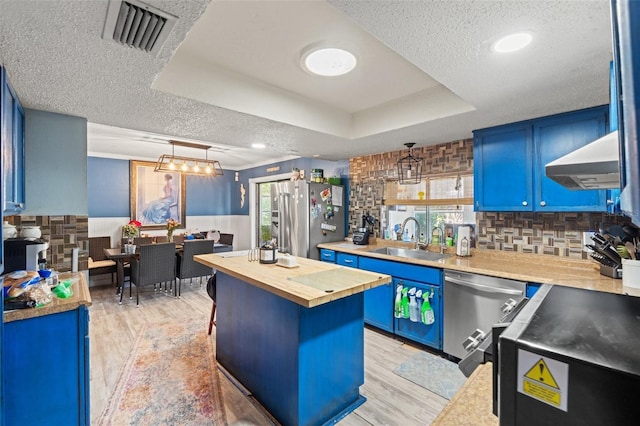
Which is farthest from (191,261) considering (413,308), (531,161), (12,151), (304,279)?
(531,161)

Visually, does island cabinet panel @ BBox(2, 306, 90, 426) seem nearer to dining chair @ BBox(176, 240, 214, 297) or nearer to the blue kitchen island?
the blue kitchen island

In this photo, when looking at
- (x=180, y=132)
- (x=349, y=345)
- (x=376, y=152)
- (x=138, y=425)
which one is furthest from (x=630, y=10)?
(x=376, y=152)

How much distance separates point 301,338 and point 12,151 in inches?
84.7

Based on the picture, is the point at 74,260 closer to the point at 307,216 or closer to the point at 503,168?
the point at 307,216

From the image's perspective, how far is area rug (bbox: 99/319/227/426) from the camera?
6.34ft

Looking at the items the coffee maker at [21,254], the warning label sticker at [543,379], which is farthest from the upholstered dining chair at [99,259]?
the warning label sticker at [543,379]

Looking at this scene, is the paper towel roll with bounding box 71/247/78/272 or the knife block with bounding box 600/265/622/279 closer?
the knife block with bounding box 600/265/622/279

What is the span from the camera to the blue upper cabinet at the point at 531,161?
2.26m

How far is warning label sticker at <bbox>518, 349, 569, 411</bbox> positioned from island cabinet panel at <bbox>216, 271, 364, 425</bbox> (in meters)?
1.31

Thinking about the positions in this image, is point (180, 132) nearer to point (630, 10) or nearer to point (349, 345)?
point (349, 345)

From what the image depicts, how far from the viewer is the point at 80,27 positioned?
124cm

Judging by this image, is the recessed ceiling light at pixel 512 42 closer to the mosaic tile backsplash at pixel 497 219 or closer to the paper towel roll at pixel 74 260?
the mosaic tile backsplash at pixel 497 219

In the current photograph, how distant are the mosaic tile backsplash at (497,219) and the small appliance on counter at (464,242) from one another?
0.45 ft

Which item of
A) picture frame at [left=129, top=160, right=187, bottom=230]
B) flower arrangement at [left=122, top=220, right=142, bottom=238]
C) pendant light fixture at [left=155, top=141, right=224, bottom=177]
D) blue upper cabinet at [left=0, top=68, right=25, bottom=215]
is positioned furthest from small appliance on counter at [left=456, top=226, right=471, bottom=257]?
flower arrangement at [left=122, top=220, right=142, bottom=238]
